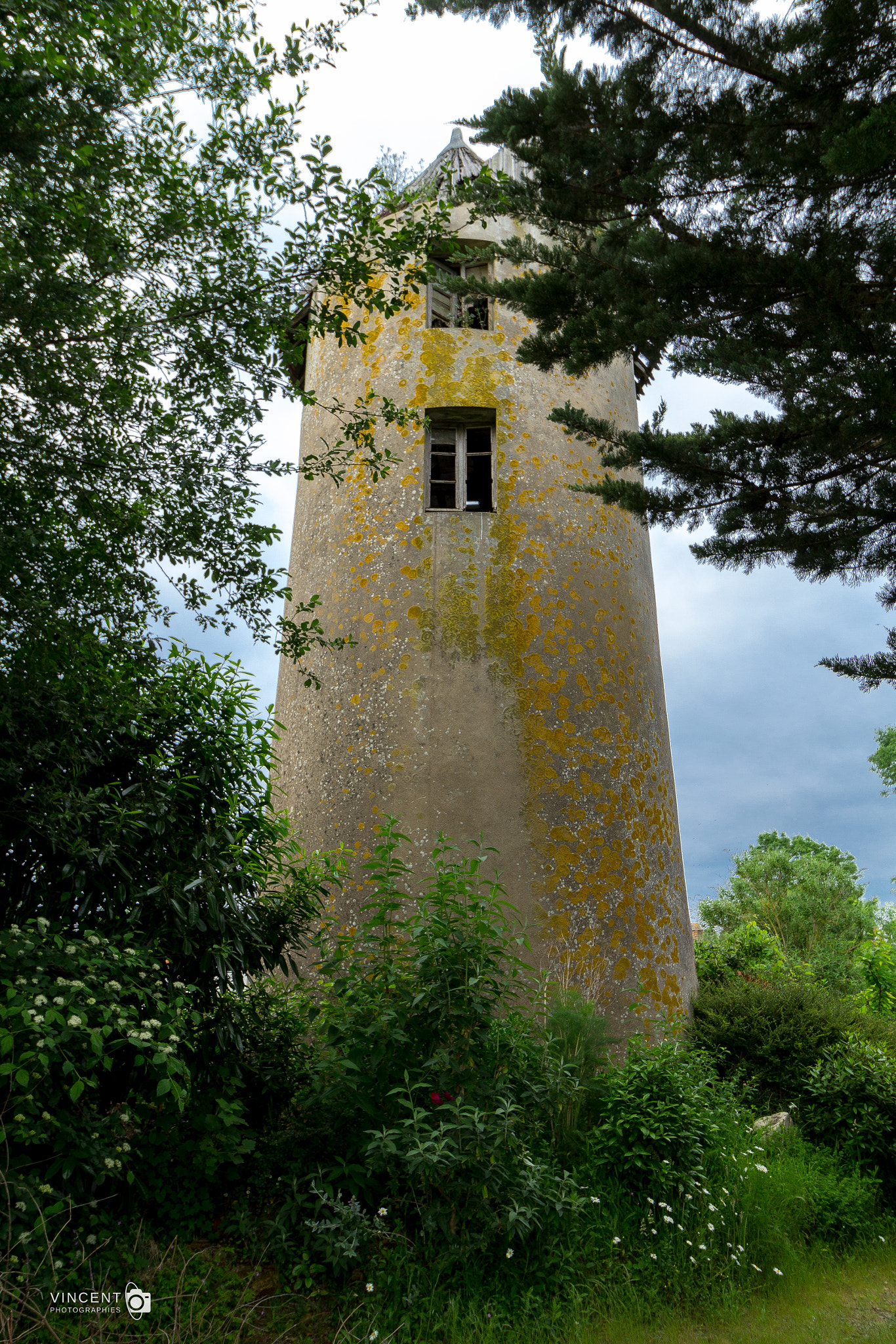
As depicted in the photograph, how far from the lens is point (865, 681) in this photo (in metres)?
6.52

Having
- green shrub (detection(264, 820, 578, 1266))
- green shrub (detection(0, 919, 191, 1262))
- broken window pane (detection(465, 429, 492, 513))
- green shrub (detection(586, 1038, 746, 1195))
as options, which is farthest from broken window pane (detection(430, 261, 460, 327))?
green shrub (detection(586, 1038, 746, 1195))

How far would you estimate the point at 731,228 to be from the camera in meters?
5.01

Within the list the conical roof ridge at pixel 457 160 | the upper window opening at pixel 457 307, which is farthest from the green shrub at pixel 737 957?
the conical roof ridge at pixel 457 160

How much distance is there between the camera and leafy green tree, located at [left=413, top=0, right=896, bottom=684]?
4.53m

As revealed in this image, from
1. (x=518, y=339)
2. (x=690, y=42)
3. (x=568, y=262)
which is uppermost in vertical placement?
(x=518, y=339)

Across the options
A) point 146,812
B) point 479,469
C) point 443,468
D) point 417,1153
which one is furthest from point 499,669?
point 417,1153

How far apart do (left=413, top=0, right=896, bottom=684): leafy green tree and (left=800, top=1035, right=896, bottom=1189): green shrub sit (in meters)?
4.07

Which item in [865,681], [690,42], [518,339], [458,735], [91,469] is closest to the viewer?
[91,469]

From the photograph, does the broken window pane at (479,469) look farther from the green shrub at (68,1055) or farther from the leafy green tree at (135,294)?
the green shrub at (68,1055)

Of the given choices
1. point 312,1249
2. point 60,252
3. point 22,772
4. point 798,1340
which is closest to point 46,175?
point 60,252

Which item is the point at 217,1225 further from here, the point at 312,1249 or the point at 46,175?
the point at 46,175

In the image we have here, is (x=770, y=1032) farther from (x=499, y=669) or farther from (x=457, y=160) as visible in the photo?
(x=457, y=160)

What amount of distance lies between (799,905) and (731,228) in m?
16.0

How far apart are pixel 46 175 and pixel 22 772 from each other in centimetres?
301
